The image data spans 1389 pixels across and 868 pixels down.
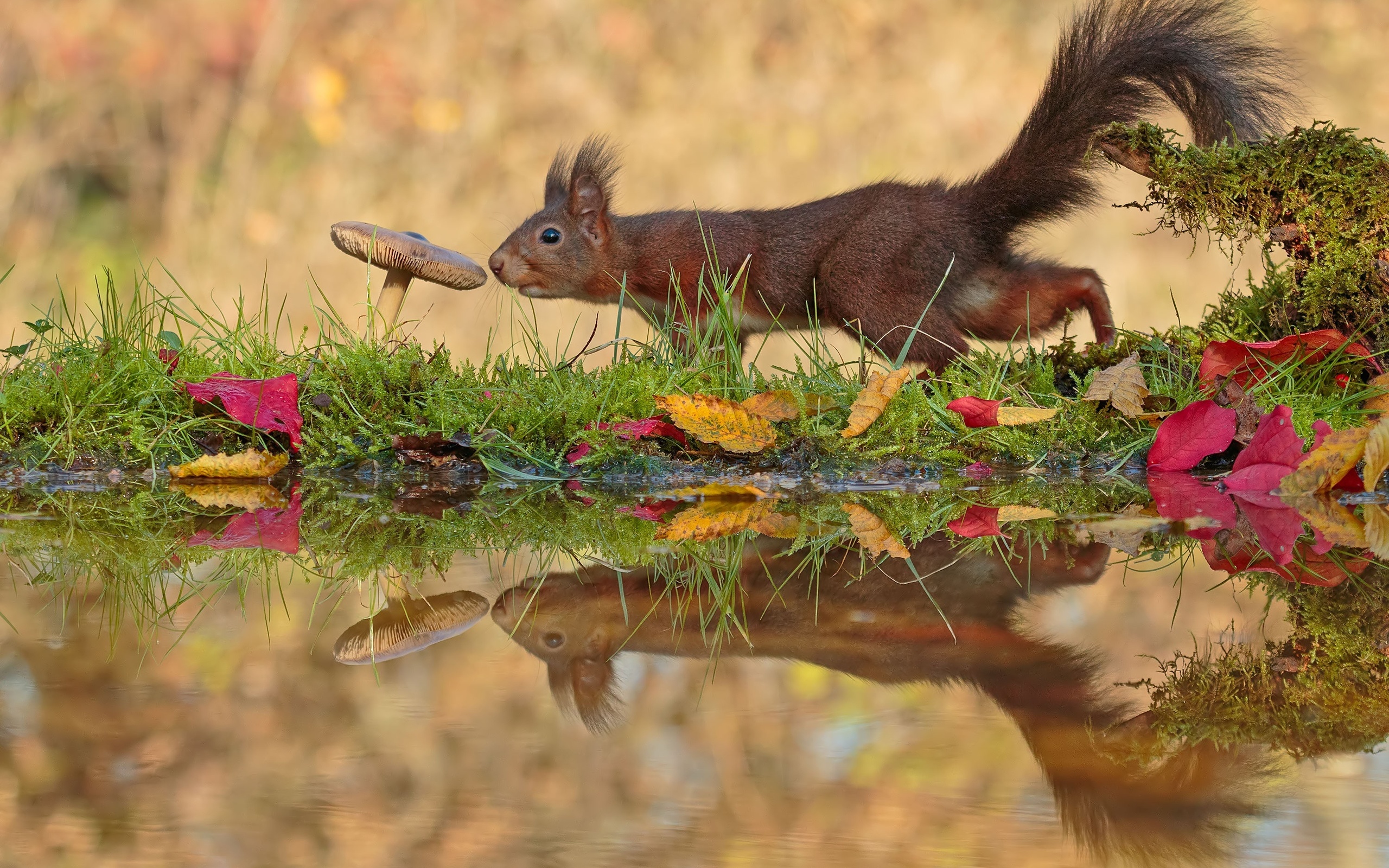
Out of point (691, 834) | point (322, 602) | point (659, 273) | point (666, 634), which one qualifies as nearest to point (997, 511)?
point (666, 634)

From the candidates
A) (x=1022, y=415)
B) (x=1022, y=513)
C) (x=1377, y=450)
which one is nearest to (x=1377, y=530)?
(x=1377, y=450)

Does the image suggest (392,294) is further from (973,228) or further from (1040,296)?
(1040,296)

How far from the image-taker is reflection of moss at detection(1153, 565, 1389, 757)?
1.12 meters

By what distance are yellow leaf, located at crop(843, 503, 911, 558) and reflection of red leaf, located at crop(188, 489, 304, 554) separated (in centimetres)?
91

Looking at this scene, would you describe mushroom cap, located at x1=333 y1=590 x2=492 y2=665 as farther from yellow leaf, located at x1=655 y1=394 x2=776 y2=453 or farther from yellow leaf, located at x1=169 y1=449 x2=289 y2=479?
yellow leaf, located at x1=169 y1=449 x2=289 y2=479

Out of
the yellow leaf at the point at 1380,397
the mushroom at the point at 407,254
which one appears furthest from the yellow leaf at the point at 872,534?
the mushroom at the point at 407,254

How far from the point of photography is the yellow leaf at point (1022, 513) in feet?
7.58

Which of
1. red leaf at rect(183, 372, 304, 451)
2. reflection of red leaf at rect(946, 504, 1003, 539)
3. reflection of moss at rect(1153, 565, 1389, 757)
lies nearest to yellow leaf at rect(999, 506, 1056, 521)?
reflection of red leaf at rect(946, 504, 1003, 539)

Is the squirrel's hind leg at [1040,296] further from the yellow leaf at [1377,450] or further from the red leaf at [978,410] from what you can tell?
the yellow leaf at [1377,450]

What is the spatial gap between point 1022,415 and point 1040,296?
1220 mm

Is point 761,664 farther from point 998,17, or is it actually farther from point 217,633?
point 998,17

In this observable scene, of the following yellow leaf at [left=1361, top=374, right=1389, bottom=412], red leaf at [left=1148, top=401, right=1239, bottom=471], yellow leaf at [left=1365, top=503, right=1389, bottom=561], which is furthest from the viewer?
yellow leaf at [left=1361, top=374, right=1389, bottom=412]

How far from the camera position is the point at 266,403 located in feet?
10.2

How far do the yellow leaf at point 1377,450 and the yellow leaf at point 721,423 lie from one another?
120cm
